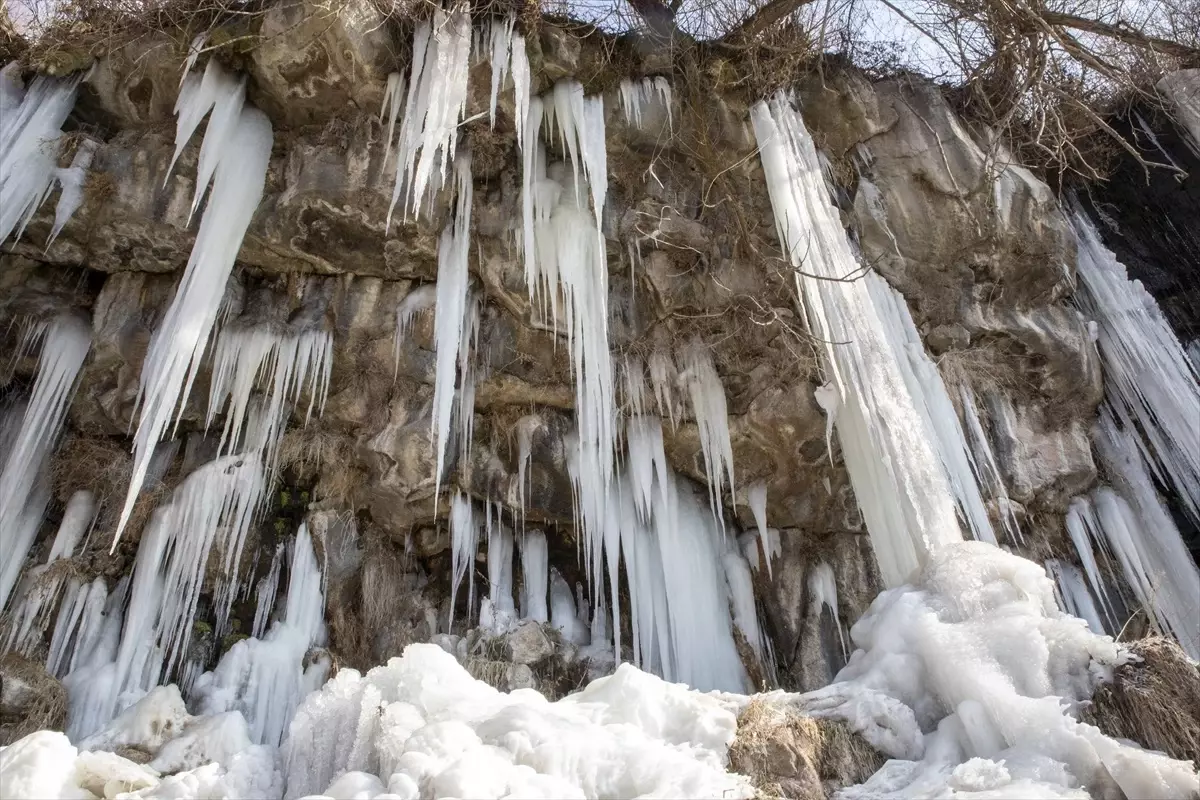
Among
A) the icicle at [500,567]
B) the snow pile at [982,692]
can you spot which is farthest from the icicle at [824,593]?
the snow pile at [982,692]

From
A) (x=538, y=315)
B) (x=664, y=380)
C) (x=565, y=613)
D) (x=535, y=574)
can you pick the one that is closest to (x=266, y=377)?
(x=538, y=315)

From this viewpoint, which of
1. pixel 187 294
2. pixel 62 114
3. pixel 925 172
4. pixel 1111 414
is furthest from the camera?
pixel 1111 414

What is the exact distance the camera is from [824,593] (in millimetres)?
7234

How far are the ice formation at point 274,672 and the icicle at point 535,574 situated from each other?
1721 millimetres

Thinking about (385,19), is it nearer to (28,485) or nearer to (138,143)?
(138,143)

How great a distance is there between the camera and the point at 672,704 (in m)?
3.68

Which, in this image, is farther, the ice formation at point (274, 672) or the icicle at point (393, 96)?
the icicle at point (393, 96)

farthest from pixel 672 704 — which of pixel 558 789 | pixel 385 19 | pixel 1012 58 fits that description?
pixel 1012 58

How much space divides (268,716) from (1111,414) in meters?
7.73

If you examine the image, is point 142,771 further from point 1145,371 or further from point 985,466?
point 1145,371

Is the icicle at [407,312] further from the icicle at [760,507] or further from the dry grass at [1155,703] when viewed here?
the dry grass at [1155,703]

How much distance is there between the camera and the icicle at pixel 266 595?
6965 mm

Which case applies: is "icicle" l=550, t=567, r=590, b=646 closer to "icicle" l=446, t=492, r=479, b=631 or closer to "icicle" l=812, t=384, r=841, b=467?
"icicle" l=446, t=492, r=479, b=631

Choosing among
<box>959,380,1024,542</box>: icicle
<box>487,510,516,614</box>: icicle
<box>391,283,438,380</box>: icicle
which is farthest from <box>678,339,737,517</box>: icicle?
<box>391,283,438,380</box>: icicle
